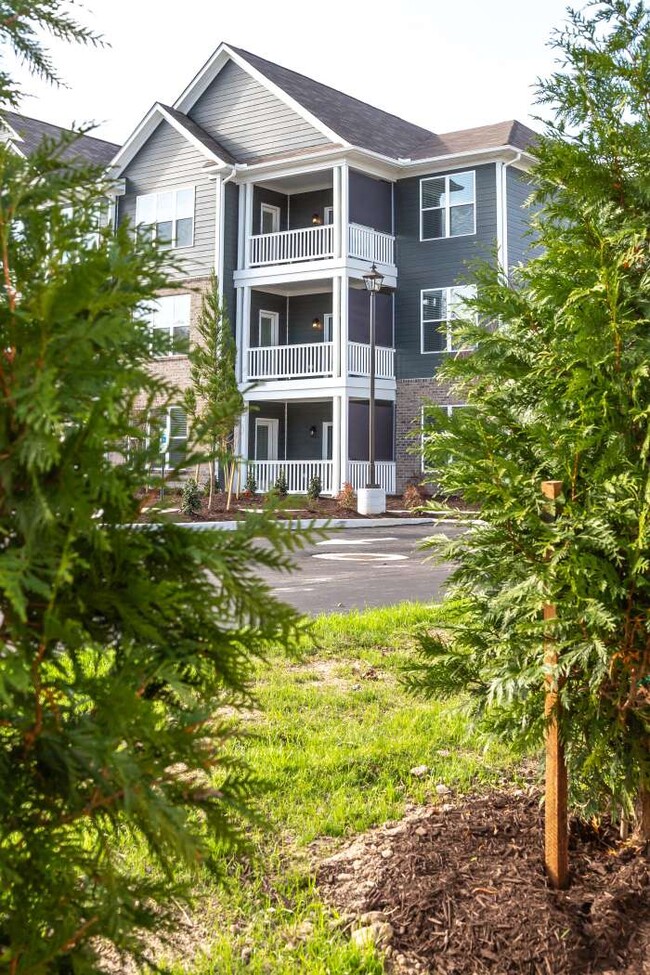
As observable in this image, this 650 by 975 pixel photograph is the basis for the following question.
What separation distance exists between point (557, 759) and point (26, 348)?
8.52 ft

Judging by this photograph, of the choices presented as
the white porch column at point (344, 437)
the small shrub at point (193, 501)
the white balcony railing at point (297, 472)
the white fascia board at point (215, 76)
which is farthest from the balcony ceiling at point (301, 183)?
the small shrub at point (193, 501)

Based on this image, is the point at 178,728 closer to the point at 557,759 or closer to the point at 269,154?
the point at 557,759

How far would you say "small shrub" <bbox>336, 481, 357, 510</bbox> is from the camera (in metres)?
Answer: 24.0

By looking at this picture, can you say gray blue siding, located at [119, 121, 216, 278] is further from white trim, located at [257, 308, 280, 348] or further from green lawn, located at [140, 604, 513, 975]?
green lawn, located at [140, 604, 513, 975]

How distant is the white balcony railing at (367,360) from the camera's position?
26391 millimetres

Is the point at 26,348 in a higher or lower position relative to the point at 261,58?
lower

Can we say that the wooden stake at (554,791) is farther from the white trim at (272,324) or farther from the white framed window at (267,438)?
the white trim at (272,324)

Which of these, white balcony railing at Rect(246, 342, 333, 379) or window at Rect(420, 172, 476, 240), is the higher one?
window at Rect(420, 172, 476, 240)

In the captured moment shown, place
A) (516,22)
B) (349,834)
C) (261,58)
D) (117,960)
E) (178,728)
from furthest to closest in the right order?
1. (261,58)
2. (516,22)
3. (349,834)
4. (117,960)
5. (178,728)

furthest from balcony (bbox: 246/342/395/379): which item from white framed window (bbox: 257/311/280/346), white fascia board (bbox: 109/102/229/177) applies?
white fascia board (bbox: 109/102/229/177)

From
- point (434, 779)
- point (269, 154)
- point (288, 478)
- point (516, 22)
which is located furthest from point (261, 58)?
point (434, 779)

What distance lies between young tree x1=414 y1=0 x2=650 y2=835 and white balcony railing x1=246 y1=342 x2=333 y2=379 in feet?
74.0

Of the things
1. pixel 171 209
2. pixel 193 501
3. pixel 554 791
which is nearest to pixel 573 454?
pixel 554 791

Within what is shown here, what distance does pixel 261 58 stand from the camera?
2906 cm
